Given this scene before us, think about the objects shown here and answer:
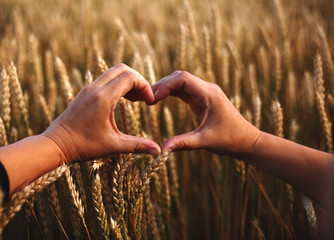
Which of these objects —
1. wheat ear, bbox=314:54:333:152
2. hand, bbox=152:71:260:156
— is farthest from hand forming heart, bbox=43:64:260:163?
wheat ear, bbox=314:54:333:152

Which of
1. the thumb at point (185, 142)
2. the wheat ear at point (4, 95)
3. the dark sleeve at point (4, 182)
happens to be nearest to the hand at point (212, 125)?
the thumb at point (185, 142)

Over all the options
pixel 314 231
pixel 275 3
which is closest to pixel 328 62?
pixel 275 3

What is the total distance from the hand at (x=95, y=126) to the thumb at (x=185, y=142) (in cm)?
3

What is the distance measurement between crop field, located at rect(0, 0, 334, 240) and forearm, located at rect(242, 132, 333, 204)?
0.05 metres

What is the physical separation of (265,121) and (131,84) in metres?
0.82

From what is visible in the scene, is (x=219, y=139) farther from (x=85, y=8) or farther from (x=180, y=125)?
(x=85, y=8)

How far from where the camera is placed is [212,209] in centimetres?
109

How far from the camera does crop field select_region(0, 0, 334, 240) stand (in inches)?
23.9

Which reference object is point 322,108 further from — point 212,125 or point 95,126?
point 95,126

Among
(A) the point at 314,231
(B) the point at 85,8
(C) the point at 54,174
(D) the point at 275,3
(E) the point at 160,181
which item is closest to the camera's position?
(C) the point at 54,174

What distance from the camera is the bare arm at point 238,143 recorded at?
1.86 ft

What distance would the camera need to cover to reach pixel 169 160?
34.4 inches

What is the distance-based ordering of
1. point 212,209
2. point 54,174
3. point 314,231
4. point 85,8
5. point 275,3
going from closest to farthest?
point 54,174, point 314,231, point 212,209, point 275,3, point 85,8

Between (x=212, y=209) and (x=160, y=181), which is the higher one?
(x=160, y=181)
